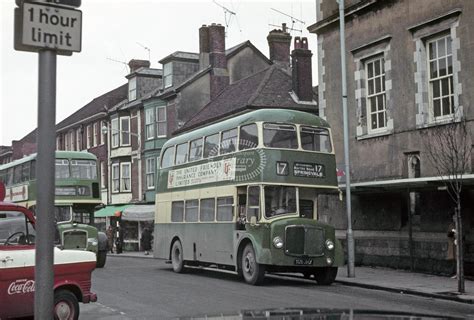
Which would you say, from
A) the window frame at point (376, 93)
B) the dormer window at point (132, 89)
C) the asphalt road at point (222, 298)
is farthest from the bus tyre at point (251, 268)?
the dormer window at point (132, 89)

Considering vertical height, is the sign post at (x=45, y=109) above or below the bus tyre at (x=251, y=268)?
above

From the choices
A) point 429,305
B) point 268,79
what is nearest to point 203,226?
point 429,305

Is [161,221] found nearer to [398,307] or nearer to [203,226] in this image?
[203,226]

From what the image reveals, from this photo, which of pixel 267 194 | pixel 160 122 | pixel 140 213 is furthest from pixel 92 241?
pixel 160 122

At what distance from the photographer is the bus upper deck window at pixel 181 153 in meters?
21.6

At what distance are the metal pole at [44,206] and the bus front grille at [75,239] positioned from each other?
19.5 metres

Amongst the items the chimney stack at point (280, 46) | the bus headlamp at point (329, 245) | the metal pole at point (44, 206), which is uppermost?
the chimney stack at point (280, 46)

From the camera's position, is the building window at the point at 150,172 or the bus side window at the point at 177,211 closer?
the bus side window at the point at 177,211

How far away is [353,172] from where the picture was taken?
22.3m

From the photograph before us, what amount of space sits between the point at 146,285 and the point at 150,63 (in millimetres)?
36379

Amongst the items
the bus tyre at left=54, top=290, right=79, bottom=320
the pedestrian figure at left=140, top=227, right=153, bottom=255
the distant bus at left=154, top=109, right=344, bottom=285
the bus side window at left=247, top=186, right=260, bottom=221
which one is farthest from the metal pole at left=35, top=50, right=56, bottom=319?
the pedestrian figure at left=140, top=227, right=153, bottom=255

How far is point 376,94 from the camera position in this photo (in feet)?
70.4

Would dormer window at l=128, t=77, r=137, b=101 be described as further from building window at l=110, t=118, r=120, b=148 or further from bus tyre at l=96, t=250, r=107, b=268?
bus tyre at l=96, t=250, r=107, b=268

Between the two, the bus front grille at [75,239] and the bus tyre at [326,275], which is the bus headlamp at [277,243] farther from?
the bus front grille at [75,239]
